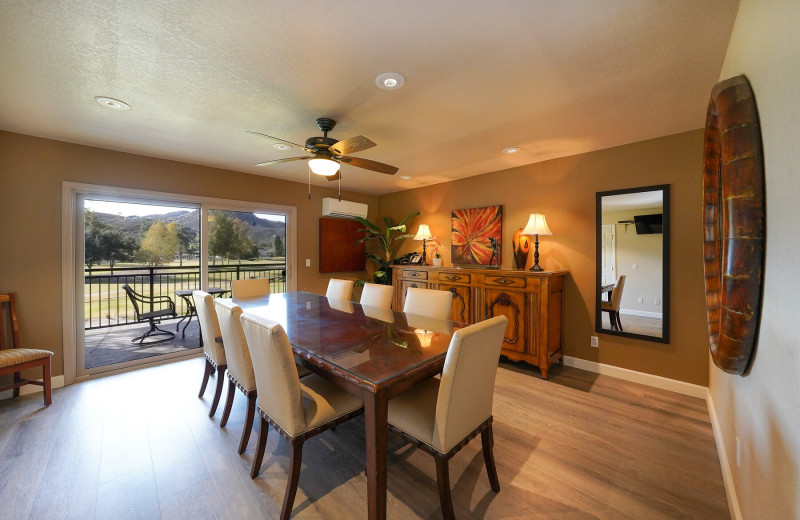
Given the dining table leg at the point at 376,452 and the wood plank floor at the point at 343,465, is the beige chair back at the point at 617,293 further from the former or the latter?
the dining table leg at the point at 376,452

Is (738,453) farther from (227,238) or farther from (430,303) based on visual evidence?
(227,238)

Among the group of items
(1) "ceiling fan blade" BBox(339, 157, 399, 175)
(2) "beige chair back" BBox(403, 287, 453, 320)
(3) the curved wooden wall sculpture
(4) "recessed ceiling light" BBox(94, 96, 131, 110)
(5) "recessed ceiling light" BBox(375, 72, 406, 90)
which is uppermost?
(4) "recessed ceiling light" BBox(94, 96, 131, 110)

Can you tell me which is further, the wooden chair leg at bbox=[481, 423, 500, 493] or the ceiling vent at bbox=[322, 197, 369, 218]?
the ceiling vent at bbox=[322, 197, 369, 218]

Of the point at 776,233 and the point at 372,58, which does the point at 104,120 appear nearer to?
the point at 372,58

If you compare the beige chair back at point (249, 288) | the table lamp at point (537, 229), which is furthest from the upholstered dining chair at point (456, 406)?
the beige chair back at point (249, 288)

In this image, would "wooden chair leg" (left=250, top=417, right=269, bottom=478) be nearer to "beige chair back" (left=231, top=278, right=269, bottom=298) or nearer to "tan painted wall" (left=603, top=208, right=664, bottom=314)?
"beige chair back" (left=231, top=278, right=269, bottom=298)

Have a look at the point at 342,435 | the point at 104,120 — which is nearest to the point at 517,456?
the point at 342,435

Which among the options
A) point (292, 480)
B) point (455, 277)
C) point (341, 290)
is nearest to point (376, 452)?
point (292, 480)

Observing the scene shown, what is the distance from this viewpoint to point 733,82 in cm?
128

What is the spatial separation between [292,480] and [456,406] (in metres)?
0.90

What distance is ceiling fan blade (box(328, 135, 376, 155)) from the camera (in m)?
2.10

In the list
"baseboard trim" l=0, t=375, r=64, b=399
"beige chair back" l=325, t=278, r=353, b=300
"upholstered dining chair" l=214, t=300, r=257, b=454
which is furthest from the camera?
"beige chair back" l=325, t=278, r=353, b=300

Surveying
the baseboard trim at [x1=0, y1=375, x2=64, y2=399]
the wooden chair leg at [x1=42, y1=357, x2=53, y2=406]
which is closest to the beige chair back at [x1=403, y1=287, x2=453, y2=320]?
the wooden chair leg at [x1=42, y1=357, x2=53, y2=406]

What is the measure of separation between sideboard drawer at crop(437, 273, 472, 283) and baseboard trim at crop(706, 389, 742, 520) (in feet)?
7.50
